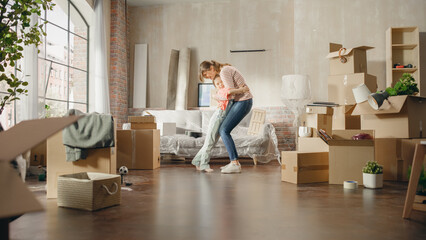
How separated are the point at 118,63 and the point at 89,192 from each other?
15.4 feet

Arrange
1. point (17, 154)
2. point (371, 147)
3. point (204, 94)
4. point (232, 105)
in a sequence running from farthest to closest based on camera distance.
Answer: point (204, 94), point (232, 105), point (371, 147), point (17, 154)

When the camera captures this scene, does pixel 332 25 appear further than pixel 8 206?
Yes

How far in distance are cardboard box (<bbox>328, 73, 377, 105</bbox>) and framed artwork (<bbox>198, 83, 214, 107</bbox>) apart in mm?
2580

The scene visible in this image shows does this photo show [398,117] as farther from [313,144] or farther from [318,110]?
[318,110]

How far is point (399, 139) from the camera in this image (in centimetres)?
354

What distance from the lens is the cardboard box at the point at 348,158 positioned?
3.30m

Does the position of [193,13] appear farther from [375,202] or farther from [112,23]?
[375,202]

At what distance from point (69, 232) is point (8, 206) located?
136 cm

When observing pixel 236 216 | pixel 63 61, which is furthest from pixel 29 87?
pixel 236 216

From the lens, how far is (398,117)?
3.58 metres

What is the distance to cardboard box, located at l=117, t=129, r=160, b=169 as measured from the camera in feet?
14.9

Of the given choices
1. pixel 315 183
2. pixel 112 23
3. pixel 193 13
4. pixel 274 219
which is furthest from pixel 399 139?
pixel 112 23

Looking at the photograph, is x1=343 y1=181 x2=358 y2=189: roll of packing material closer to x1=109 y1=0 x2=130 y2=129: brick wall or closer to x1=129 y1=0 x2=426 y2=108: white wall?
x1=129 y1=0 x2=426 y2=108: white wall

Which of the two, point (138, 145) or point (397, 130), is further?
point (138, 145)
